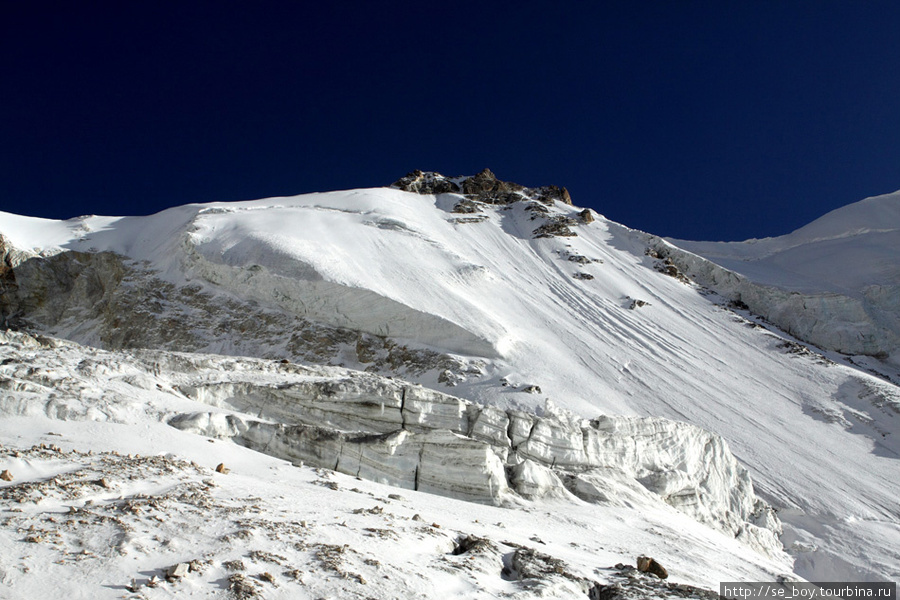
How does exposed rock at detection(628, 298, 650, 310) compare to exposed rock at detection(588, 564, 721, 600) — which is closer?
exposed rock at detection(588, 564, 721, 600)

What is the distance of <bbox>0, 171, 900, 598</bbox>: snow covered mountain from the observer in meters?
8.48

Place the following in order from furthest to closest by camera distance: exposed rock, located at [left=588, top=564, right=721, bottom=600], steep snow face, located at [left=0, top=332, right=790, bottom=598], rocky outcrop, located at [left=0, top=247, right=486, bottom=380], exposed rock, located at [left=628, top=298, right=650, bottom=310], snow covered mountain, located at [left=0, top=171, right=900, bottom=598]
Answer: exposed rock, located at [left=628, top=298, right=650, bottom=310] → rocky outcrop, located at [left=0, top=247, right=486, bottom=380] → snow covered mountain, located at [left=0, top=171, right=900, bottom=598] → exposed rock, located at [left=588, top=564, right=721, bottom=600] → steep snow face, located at [left=0, top=332, right=790, bottom=598]

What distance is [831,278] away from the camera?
148 ft

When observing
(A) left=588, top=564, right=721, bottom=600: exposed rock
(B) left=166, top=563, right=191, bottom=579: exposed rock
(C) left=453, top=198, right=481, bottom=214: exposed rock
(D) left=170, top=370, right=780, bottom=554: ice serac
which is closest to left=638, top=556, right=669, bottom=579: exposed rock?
(A) left=588, top=564, right=721, bottom=600: exposed rock

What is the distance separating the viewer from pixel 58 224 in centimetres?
4069

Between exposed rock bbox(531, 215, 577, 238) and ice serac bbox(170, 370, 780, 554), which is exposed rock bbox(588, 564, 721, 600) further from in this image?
exposed rock bbox(531, 215, 577, 238)

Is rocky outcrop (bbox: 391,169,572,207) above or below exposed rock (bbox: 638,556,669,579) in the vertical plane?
above

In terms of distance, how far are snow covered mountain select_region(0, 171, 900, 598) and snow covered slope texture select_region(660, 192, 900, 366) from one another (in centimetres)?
24

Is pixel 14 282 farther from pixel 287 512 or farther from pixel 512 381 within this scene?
pixel 287 512


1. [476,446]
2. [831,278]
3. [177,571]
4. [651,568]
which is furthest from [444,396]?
[831,278]

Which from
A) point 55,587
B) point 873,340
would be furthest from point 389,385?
point 873,340

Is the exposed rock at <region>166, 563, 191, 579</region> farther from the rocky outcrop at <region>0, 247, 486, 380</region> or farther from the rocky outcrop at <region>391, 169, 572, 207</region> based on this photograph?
the rocky outcrop at <region>391, 169, 572, 207</region>

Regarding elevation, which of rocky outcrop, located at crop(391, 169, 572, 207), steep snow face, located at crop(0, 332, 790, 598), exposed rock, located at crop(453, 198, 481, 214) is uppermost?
rocky outcrop, located at crop(391, 169, 572, 207)

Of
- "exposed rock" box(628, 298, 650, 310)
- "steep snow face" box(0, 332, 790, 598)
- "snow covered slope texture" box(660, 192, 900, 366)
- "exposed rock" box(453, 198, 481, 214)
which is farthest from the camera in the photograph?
"exposed rock" box(453, 198, 481, 214)
